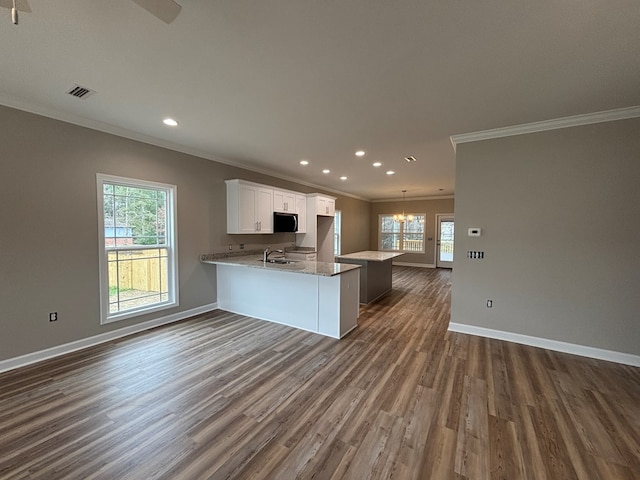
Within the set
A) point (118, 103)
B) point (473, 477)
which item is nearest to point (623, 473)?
point (473, 477)

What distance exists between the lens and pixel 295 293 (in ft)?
13.4

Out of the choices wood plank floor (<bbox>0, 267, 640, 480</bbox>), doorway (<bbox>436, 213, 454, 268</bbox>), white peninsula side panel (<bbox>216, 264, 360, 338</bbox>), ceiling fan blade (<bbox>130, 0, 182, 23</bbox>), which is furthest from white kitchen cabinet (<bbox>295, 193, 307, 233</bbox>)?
doorway (<bbox>436, 213, 454, 268</bbox>)

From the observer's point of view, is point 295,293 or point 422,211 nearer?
point 295,293

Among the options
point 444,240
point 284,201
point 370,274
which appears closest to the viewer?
point 370,274

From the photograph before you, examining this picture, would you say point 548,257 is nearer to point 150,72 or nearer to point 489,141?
point 489,141

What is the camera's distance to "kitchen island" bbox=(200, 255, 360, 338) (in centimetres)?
372

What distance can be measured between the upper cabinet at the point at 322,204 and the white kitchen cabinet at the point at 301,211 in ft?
0.66

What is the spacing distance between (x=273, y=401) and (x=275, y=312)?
2.02 m

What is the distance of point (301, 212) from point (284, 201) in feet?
2.36

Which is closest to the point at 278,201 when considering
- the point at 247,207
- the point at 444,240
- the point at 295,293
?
the point at 247,207

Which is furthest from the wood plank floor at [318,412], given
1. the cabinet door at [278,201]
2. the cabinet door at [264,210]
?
the cabinet door at [278,201]

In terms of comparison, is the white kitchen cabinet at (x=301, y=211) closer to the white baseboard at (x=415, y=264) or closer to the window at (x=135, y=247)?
the window at (x=135, y=247)

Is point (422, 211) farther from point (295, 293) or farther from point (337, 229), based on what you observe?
point (295, 293)

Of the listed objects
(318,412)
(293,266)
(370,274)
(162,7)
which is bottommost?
(318,412)
